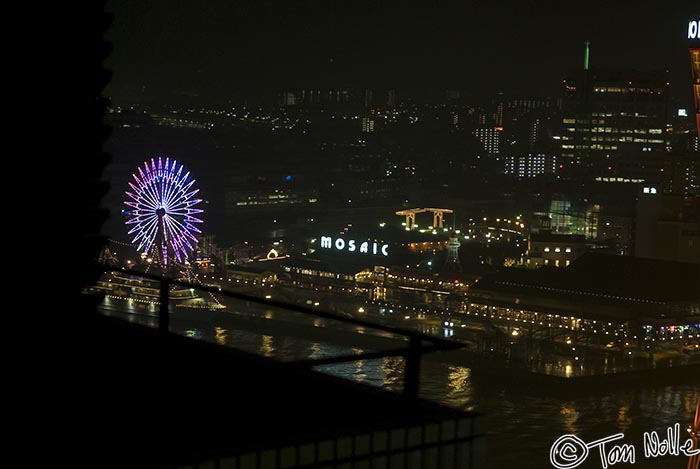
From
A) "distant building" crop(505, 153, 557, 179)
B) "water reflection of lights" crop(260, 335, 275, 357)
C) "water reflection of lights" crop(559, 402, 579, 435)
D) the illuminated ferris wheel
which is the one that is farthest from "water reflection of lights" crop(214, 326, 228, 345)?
"distant building" crop(505, 153, 557, 179)

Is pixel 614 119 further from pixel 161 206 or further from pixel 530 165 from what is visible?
pixel 161 206

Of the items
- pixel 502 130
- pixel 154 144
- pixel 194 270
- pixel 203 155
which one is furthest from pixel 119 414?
pixel 502 130

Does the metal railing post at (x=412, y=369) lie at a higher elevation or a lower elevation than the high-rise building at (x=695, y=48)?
lower

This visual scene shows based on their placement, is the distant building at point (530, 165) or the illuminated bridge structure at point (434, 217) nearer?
the illuminated bridge structure at point (434, 217)

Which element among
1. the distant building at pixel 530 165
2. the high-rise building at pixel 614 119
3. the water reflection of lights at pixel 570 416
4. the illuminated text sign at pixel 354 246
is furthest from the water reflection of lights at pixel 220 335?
the distant building at pixel 530 165

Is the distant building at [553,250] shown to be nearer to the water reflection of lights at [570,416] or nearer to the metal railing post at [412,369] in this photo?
the water reflection of lights at [570,416]

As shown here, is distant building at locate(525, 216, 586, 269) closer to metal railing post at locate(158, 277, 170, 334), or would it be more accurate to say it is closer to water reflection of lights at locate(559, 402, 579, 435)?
water reflection of lights at locate(559, 402, 579, 435)

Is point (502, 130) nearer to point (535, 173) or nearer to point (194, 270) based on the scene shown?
point (535, 173)
